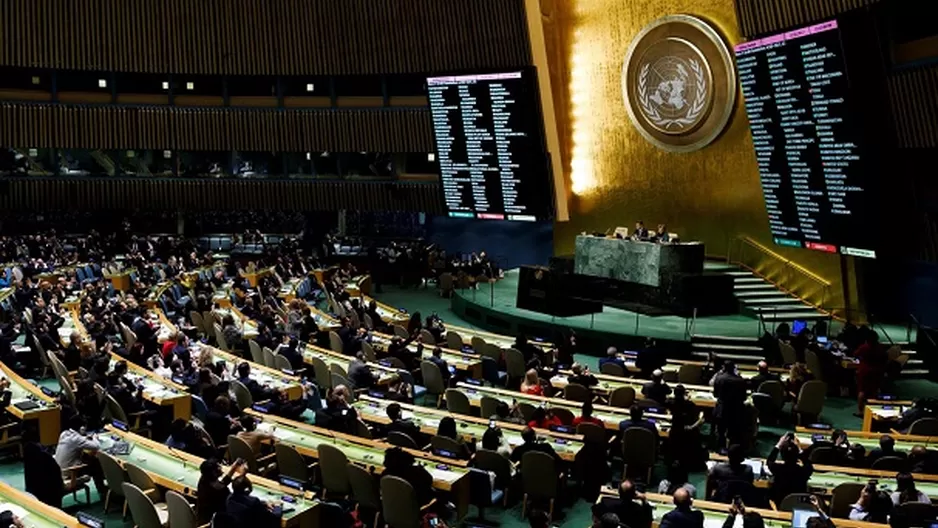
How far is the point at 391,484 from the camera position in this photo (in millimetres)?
8008

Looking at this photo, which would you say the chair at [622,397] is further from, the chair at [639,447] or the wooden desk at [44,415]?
the wooden desk at [44,415]

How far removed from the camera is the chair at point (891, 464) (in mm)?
8805

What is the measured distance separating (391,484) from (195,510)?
5.56ft

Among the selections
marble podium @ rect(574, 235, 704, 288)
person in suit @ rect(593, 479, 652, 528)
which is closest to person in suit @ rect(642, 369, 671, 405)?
person in suit @ rect(593, 479, 652, 528)

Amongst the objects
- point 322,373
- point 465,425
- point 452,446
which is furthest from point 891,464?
point 322,373

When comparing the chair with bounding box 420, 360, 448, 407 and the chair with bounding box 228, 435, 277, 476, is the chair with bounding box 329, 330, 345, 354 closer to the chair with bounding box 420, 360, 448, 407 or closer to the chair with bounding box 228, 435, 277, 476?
the chair with bounding box 420, 360, 448, 407

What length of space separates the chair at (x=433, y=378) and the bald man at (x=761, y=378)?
435 centimetres

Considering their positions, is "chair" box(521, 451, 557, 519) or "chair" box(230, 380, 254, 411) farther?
"chair" box(230, 380, 254, 411)

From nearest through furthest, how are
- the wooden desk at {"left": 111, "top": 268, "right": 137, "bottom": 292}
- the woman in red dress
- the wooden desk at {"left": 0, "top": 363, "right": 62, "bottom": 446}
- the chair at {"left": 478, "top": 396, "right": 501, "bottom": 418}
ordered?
the wooden desk at {"left": 0, "top": 363, "right": 62, "bottom": 446} < the chair at {"left": 478, "top": 396, "right": 501, "bottom": 418} < the woman in red dress < the wooden desk at {"left": 111, "top": 268, "right": 137, "bottom": 292}

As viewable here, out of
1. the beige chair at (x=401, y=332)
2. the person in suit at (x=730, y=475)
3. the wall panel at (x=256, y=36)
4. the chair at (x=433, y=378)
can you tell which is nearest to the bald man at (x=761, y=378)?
the person in suit at (x=730, y=475)

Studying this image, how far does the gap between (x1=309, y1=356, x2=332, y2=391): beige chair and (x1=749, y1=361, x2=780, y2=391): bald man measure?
597cm

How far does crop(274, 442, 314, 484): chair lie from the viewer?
29.3 ft

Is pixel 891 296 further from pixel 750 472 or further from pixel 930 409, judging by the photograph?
pixel 750 472

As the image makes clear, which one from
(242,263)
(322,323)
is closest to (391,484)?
(322,323)
